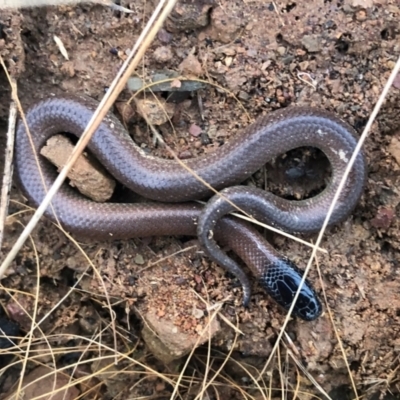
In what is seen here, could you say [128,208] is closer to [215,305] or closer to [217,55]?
[215,305]

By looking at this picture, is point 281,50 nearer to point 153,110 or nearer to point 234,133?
point 234,133

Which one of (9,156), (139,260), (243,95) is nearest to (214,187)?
(243,95)

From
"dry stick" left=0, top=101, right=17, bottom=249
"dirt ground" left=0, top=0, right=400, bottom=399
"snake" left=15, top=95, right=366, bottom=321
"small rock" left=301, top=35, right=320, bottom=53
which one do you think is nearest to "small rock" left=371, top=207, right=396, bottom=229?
"dirt ground" left=0, top=0, right=400, bottom=399

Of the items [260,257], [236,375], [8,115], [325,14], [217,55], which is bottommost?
[236,375]

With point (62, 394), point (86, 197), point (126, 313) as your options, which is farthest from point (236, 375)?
point (86, 197)

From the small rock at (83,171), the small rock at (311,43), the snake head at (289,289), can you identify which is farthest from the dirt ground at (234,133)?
the small rock at (83,171)

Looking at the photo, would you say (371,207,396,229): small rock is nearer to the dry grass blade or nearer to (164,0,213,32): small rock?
(164,0,213,32): small rock

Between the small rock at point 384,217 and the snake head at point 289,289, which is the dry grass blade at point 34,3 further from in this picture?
the small rock at point 384,217
